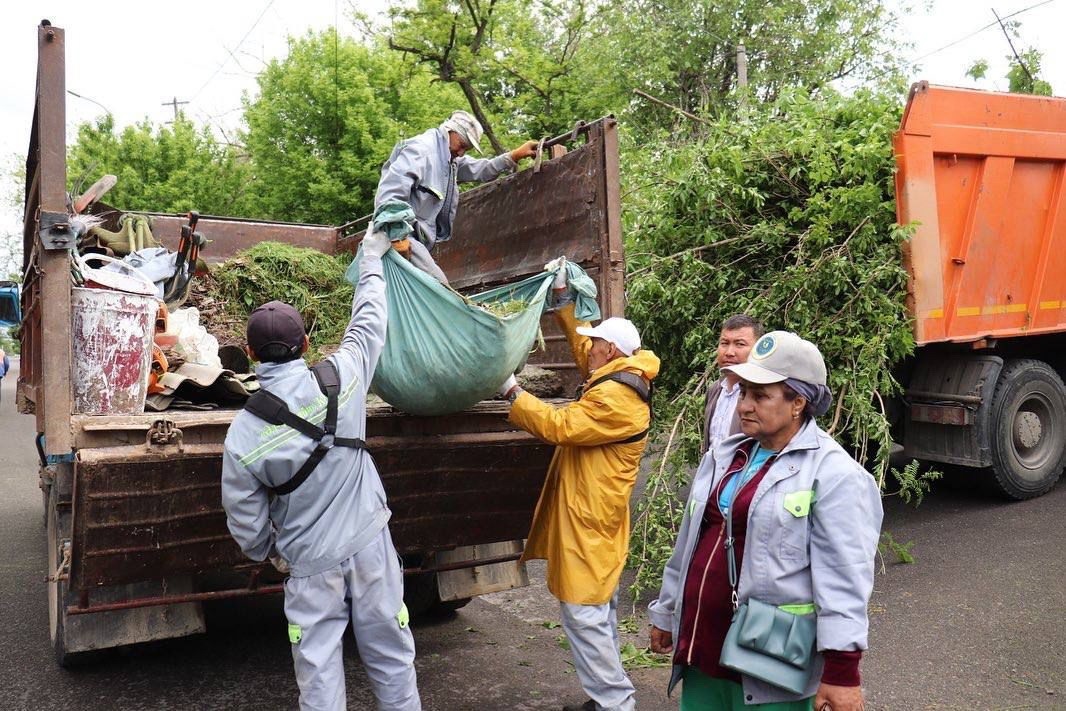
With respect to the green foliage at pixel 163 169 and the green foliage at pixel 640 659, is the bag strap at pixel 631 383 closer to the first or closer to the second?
the green foliage at pixel 640 659

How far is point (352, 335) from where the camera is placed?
286 centimetres

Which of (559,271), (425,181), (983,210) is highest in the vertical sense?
(983,210)

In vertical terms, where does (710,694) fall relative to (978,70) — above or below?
below

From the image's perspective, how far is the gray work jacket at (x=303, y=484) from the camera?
254 centimetres

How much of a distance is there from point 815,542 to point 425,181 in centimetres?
228

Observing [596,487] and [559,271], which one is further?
[559,271]

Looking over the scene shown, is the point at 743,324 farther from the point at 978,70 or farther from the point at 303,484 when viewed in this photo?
the point at 978,70

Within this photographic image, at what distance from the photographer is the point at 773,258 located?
211 inches

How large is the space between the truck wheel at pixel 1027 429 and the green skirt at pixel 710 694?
4.57 meters

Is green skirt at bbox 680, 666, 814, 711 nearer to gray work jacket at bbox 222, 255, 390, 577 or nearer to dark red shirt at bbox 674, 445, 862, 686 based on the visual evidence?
dark red shirt at bbox 674, 445, 862, 686

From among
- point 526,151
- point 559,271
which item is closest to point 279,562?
point 559,271

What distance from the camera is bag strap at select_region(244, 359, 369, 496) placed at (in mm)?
2545

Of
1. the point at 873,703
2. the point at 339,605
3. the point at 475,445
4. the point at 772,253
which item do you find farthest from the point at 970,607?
the point at 339,605

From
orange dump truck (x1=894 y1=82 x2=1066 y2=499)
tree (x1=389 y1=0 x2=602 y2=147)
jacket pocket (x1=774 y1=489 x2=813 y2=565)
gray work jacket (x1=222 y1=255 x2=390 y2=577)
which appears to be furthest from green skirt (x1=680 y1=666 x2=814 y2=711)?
tree (x1=389 y1=0 x2=602 y2=147)
